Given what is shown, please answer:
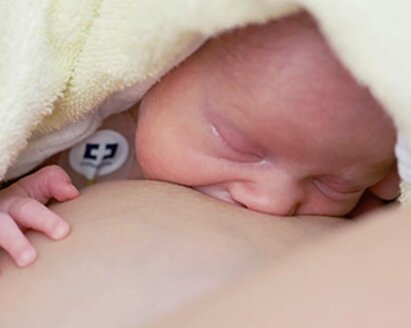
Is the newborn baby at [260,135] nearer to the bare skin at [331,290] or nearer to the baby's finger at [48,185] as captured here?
the baby's finger at [48,185]

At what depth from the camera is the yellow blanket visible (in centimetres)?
81

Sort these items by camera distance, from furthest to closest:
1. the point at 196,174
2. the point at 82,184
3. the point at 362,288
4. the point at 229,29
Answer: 1. the point at 82,184
2. the point at 196,174
3. the point at 229,29
4. the point at 362,288

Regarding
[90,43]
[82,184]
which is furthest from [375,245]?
[82,184]

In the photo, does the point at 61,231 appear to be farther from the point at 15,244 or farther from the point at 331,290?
the point at 331,290

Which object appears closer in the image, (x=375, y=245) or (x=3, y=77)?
(x=375, y=245)

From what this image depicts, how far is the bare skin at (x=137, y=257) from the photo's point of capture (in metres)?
0.76

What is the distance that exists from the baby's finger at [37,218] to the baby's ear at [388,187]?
321mm

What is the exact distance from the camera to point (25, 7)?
2.88ft

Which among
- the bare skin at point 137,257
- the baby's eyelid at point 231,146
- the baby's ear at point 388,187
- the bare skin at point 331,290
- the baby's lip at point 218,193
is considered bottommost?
the baby's ear at point 388,187

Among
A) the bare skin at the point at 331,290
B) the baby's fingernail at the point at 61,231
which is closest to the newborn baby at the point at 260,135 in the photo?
the baby's fingernail at the point at 61,231

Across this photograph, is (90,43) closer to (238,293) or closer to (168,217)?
(168,217)

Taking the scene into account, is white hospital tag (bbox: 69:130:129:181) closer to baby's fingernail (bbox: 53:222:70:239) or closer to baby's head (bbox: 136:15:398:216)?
baby's head (bbox: 136:15:398:216)

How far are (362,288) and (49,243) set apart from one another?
1.19 ft

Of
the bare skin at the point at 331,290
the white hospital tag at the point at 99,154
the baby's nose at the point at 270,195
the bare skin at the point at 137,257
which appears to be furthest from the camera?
the white hospital tag at the point at 99,154
